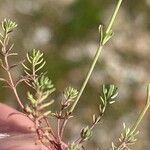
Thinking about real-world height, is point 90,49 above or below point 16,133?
above

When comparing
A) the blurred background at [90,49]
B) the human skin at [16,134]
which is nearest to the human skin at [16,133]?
the human skin at [16,134]

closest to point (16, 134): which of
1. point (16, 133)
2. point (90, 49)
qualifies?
point (16, 133)

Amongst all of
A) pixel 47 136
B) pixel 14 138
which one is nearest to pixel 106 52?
pixel 14 138

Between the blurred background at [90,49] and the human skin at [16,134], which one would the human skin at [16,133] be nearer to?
the human skin at [16,134]

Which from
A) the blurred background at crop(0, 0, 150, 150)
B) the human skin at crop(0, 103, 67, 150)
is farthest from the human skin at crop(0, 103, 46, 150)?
the blurred background at crop(0, 0, 150, 150)

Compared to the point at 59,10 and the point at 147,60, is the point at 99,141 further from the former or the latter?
the point at 59,10

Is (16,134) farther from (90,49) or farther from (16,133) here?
(90,49)

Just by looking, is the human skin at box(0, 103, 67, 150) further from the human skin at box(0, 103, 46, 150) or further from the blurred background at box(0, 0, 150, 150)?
the blurred background at box(0, 0, 150, 150)
